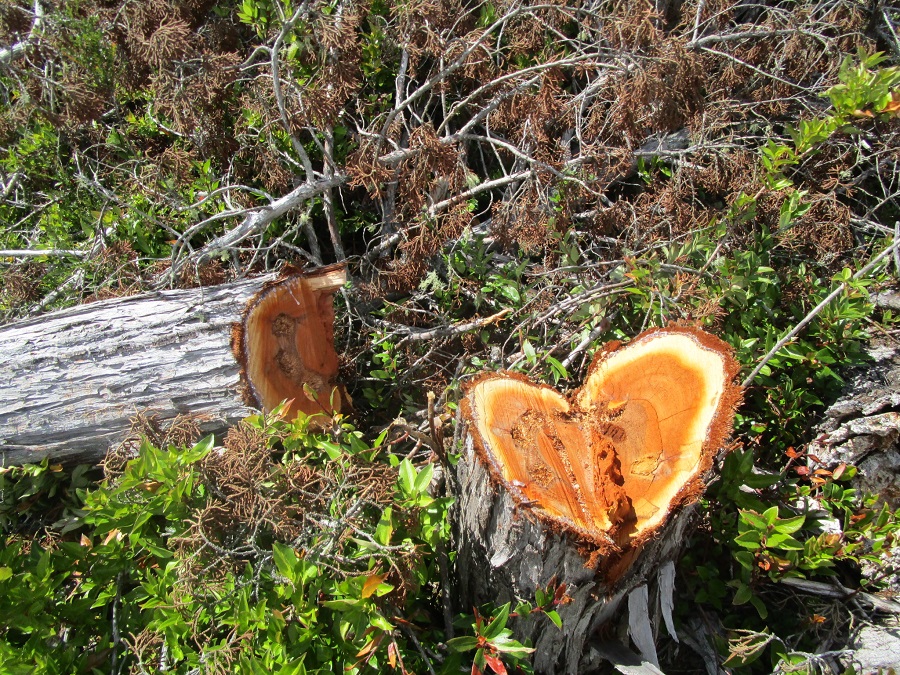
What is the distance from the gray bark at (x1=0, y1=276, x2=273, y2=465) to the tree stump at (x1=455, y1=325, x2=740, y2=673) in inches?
44.7

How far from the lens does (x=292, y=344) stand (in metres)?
2.55

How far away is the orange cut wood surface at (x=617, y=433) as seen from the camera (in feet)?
5.29

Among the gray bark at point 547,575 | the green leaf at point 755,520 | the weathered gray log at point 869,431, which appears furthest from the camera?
the weathered gray log at point 869,431

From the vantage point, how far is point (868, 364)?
2.46m

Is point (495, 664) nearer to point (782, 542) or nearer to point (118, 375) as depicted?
point (782, 542)

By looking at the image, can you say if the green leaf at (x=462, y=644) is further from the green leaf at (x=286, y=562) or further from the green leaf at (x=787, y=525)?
the green leaf at (x=787, y=525)

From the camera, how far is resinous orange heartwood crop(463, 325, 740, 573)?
1.61m

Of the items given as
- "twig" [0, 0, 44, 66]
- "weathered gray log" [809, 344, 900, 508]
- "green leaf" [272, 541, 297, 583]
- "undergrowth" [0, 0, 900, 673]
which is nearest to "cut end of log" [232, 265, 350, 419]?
"undergrowth" [0, 0, 900, 673]

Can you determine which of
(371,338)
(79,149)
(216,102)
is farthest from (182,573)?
(79,149)

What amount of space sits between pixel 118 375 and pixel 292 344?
0.68m

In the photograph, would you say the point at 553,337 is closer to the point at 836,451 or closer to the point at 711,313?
the point at 711,313

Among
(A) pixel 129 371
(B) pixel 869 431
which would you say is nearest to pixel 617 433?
(B) pixel 869 431

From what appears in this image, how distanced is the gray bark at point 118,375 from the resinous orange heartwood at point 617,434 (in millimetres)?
1147

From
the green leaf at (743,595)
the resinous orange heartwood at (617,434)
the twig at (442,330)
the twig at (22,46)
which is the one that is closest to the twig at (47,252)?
the twig at (22,46)
